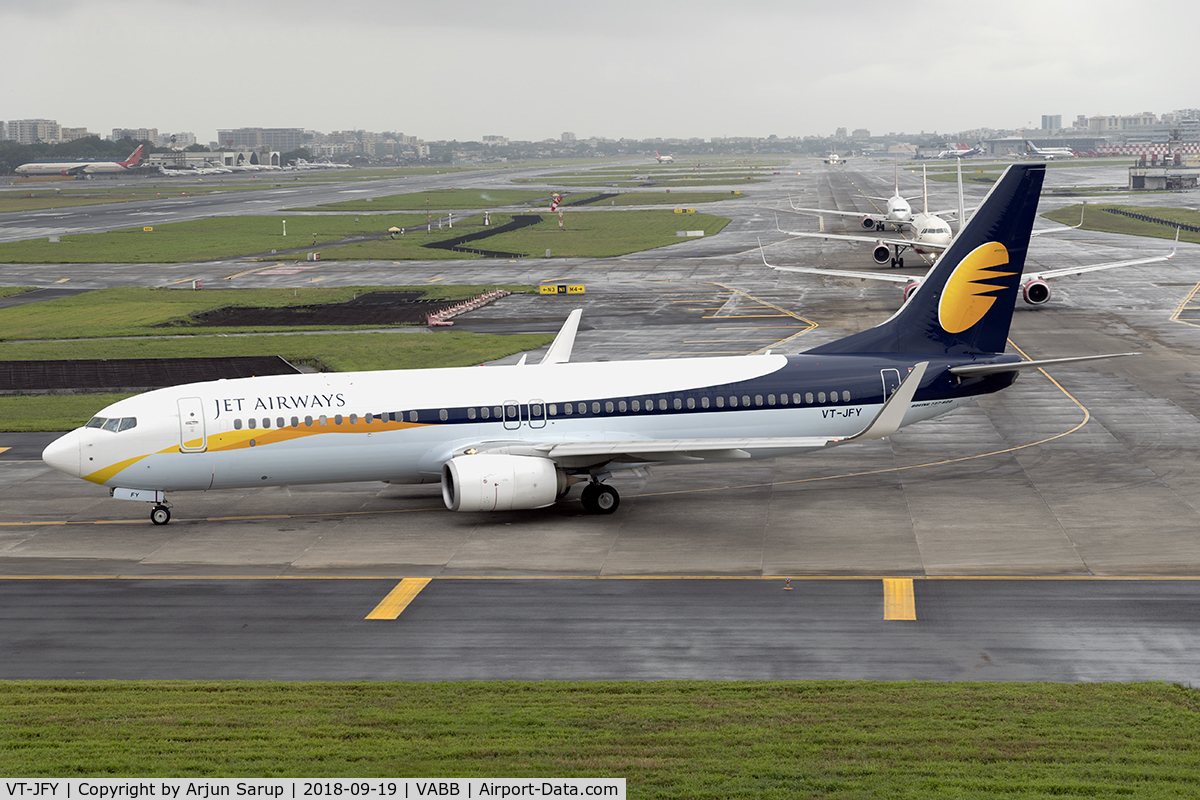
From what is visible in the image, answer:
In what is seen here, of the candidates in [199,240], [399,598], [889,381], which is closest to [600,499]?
[399,598]

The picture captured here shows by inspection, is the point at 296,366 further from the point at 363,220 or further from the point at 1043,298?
the point at 363,220

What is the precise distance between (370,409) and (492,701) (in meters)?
14.3

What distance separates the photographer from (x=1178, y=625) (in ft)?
80.2

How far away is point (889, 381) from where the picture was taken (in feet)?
117

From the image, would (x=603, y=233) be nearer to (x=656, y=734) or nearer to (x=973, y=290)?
(x=973, y=290)

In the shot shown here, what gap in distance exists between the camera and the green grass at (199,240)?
116m

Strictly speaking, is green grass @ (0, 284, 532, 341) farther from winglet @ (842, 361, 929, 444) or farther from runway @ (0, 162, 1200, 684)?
winglet @ (842, 361, 929, 444)

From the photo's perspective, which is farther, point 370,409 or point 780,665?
point 370,409

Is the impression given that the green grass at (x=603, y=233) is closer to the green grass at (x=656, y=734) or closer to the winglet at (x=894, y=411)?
the winglet at (x=894, y=411)

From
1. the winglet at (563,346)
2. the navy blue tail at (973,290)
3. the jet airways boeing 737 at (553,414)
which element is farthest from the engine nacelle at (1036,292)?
the winglet at (563,346)

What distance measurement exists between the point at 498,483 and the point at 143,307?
58230mm

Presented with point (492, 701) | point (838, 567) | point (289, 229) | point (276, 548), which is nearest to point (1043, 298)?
point (838, 567)

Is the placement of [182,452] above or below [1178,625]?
above

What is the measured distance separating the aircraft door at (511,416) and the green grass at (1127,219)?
100834mm
